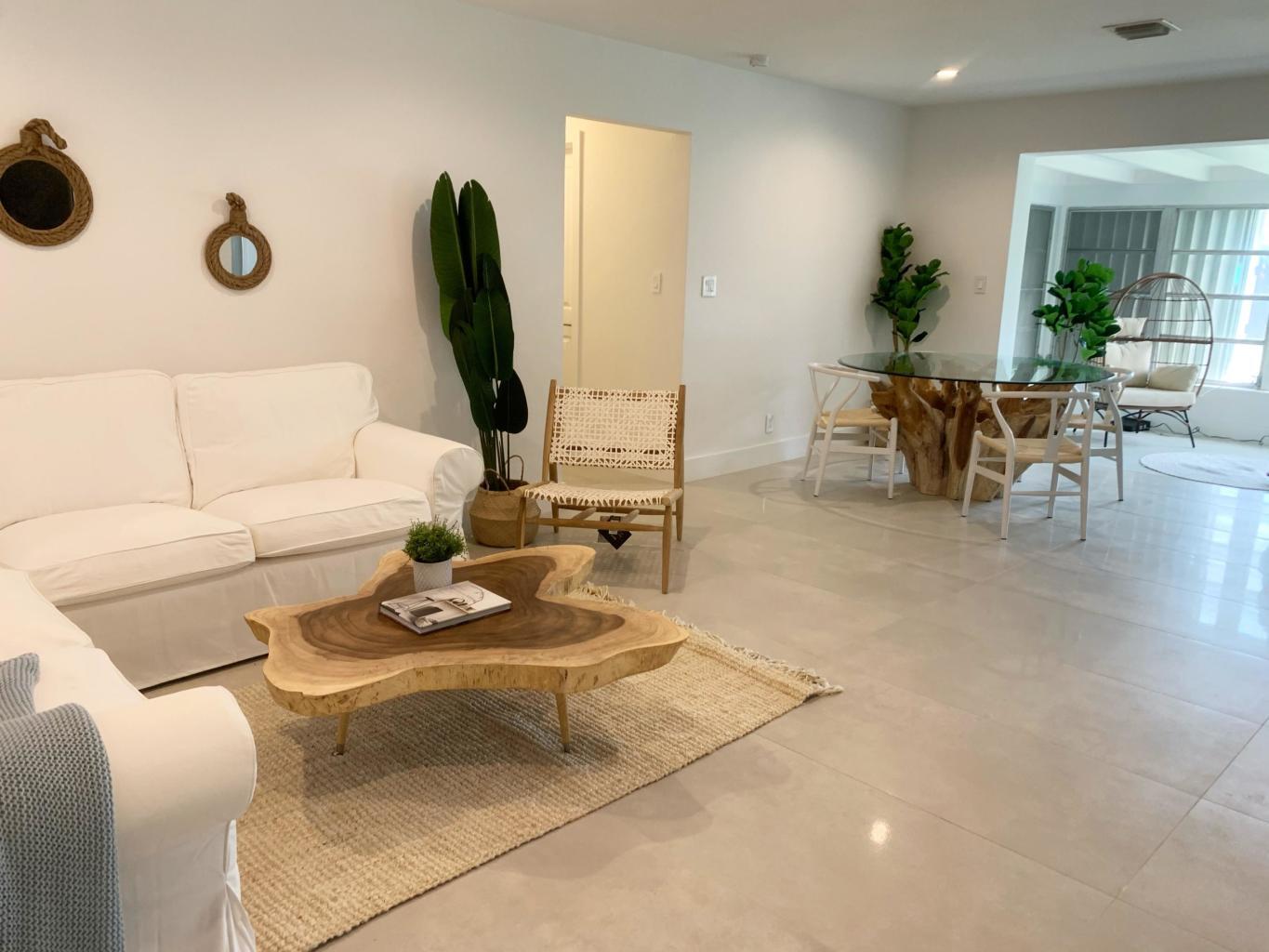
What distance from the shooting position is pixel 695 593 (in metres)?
3.72

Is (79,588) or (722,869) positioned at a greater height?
(79,588)

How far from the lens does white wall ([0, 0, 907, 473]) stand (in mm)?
3184

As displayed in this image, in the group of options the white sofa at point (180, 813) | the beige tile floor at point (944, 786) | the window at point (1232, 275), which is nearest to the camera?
the white sofa at point (180, 813)

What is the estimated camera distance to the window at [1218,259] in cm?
793

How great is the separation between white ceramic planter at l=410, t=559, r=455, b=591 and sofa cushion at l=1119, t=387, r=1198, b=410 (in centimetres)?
652

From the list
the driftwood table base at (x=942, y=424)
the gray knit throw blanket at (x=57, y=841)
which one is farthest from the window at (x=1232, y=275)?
the gray knit throw blanket at (x=57, y=841)

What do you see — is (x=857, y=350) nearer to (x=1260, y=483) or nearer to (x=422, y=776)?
(x=1260, y=483)

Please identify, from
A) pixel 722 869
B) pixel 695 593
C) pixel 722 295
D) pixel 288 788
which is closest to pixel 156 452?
pixel 288 788

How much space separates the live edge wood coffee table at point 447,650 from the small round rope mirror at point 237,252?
64.8 inches

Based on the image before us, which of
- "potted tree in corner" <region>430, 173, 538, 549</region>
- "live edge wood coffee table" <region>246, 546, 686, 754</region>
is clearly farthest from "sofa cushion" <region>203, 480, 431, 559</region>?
"potted tree in corner" <region>430, 173, 538, 549</region>

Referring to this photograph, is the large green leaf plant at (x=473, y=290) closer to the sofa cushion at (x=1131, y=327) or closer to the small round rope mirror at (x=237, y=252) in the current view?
the small round rope mirror at (x=237, y=252)

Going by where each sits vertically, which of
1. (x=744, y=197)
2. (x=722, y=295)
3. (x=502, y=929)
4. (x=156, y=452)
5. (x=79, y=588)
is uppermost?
(x=744, y=197)

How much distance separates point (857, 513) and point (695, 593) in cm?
163

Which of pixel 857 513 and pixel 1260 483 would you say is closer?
pixel 857 513
